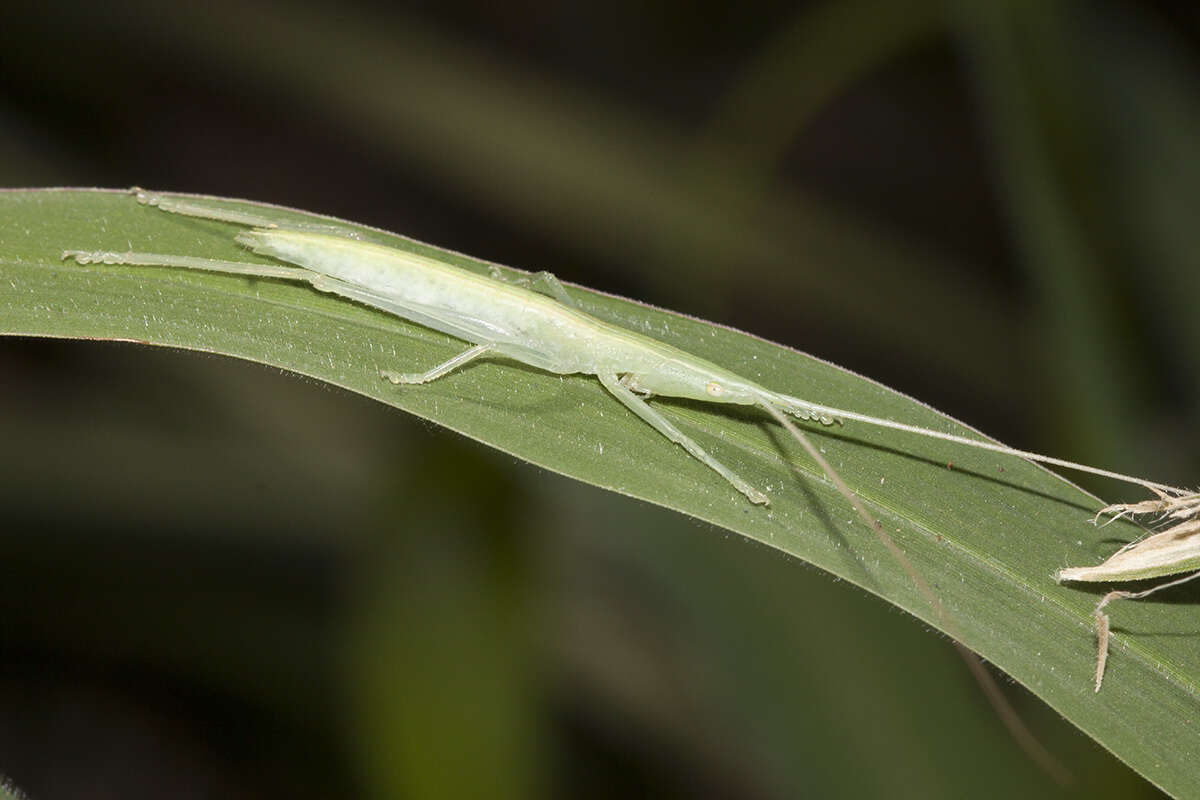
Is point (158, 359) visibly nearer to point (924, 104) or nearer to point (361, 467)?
point (361, 467)

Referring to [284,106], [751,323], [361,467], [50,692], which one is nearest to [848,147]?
[751,323]

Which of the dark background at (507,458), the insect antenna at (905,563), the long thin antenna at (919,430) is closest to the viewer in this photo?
the insect antenna at (905,563)

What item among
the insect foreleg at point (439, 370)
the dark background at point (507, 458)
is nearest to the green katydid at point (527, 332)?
the insect foreleg at point (439, 370)

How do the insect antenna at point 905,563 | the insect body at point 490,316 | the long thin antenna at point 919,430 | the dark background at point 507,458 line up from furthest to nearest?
the dark background at point 507,458, the insect body at point 490,316, the long thin antenna at point 919,430, the insect antenna at point 905,563

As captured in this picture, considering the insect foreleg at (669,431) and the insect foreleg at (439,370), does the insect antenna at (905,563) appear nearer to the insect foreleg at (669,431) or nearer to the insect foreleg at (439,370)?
the insect foreleg at (669,431)

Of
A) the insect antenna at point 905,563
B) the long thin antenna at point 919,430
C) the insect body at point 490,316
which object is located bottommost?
the insect antenna at point 905,563

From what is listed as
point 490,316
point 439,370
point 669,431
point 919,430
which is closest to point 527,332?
point 490,316

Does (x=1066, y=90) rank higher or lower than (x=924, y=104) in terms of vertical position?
lower
